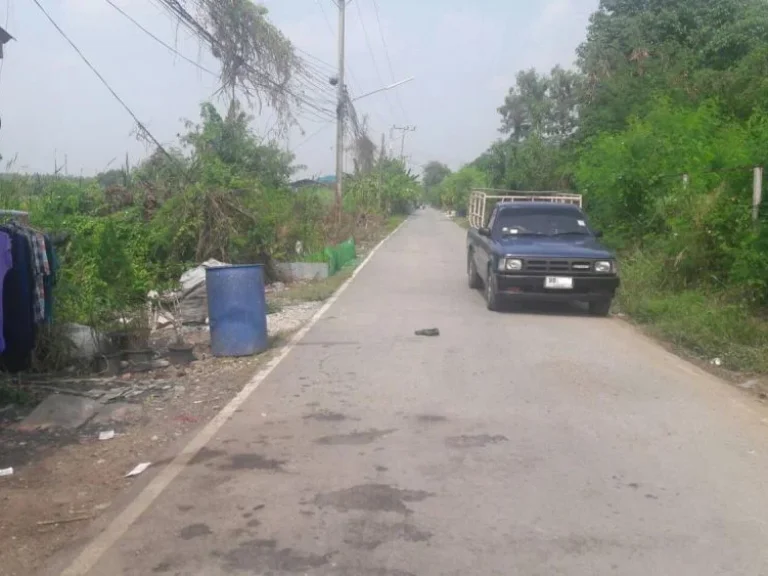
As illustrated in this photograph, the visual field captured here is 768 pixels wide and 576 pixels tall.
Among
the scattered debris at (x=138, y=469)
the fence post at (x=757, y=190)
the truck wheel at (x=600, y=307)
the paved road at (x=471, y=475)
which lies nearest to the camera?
the paved road at (x=471, y=475)

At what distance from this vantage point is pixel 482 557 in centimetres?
481

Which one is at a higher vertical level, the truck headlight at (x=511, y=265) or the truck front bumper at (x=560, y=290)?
the truck headlight at (x=511, y=265)

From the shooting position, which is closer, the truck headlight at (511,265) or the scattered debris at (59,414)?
the scattered debris at (59,414)

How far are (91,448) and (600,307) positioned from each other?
9860 millimetres

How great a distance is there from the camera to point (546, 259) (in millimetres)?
14406

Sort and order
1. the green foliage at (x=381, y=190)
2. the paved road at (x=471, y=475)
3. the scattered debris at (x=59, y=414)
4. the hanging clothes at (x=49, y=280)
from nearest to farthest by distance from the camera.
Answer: the paved road at (x=471, y=475), the scattered debris at (x=59, y=414), the hanging clothes at (x=49, y=280), the green foliage at (x=381, y=190)

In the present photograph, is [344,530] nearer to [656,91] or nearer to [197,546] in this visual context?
[197,546]

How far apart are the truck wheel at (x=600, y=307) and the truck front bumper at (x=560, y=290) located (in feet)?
0.66

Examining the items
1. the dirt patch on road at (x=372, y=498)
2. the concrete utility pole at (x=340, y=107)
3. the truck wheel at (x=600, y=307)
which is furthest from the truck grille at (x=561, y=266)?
the concrete utility pole at (x=340, y=107)

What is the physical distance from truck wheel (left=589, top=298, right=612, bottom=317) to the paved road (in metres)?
3.61

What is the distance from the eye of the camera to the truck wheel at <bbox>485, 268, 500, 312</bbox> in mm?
14930

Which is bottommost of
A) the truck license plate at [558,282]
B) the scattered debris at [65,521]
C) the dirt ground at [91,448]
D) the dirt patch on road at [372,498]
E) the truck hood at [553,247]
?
the dirt ground at [91,448]

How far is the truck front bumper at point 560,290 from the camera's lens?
569 inches

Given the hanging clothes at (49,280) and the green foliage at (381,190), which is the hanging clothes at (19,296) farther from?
the green foliage at (381,190)
